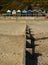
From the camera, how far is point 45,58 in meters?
7.58

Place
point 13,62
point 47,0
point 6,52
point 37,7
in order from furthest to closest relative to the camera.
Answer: point 47,0
point 37,7
point 6,52
point 13,62

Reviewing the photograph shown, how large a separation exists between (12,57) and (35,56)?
0.73 m

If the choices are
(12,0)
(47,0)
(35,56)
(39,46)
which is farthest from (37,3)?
(35,56)

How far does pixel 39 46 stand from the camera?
9695 mm

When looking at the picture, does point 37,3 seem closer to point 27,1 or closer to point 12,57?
point 27,1

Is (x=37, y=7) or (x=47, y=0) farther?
(x=47, y=0)

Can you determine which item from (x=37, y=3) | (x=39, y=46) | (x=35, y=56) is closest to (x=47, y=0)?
(x=37, y=3)

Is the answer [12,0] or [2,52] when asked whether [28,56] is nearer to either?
[2,52]

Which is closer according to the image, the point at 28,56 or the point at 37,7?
the point at 28,56

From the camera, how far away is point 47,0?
32.8m

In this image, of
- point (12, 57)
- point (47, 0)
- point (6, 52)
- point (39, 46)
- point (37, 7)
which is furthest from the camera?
point (47, 0)

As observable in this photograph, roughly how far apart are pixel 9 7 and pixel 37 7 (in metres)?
3.41

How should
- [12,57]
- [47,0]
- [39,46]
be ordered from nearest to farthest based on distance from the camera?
[12,57], [39,46], [47,0]

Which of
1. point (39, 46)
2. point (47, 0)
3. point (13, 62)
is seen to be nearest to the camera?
point (13, 62)
